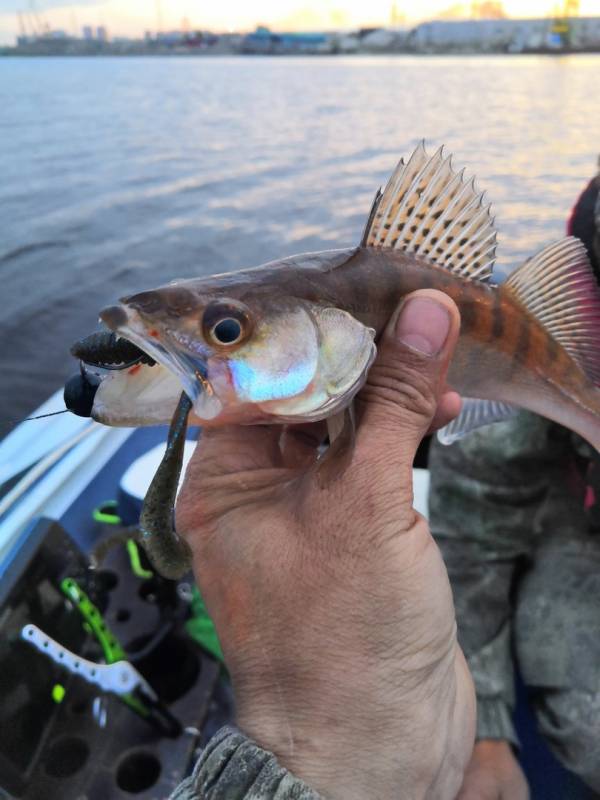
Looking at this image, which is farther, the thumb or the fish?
the thumb

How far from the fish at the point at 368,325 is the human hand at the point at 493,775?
1.34 m

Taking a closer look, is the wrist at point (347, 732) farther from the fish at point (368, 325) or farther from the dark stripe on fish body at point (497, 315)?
the dark stripe on fish body at point (497, 315)

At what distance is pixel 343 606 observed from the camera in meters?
1.50

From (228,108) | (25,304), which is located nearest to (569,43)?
(228,108)

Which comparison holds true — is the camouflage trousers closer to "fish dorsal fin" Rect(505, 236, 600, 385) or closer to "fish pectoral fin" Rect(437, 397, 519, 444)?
"fish pectoral fin" Rect(437, 397, 519, 444)

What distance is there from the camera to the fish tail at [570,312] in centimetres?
228

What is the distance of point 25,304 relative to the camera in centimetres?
970

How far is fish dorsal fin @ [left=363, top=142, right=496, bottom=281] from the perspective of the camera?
6.48 ft

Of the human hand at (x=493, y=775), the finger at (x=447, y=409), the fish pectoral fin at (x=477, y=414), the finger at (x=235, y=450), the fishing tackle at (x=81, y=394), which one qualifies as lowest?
the human hand at (x=493, y=775)

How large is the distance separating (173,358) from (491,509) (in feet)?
7.07

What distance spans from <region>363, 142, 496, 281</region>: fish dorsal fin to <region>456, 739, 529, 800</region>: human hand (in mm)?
1939

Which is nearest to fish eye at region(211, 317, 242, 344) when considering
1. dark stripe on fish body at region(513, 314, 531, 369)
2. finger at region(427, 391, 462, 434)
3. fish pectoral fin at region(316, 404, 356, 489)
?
fish pectoral fin at region(316, 404, 356, 489)

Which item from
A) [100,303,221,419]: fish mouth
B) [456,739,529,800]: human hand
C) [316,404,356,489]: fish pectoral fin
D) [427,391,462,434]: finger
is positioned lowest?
[456,739,529,800]: human hand

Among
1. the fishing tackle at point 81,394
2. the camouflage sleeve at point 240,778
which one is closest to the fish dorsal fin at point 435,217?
the fishing tackle at point 81,394
